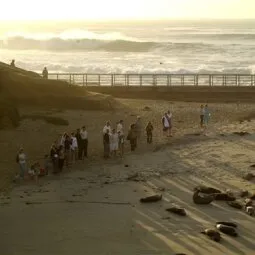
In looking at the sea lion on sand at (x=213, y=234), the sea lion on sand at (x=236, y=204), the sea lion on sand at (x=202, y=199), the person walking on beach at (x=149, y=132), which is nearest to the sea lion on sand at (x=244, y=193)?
the sea lion on sand at (x=236, y=204)

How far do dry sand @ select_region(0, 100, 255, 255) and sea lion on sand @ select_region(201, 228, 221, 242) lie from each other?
0.14m

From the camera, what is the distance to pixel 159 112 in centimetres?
2803

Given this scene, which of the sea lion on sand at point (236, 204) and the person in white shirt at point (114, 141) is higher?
the person in white shirt at point (114, 141)

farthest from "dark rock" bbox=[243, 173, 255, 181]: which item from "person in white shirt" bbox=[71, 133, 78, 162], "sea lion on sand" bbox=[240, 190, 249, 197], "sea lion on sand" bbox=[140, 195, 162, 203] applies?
"person in white shirt" bbox=[71, 133, 78, 162]

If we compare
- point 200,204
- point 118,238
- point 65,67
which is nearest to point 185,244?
point 118,238

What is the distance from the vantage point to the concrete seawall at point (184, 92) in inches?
1326

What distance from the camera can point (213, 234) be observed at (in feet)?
41.4

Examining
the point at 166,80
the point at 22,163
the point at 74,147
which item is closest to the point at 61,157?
the point at 74,147

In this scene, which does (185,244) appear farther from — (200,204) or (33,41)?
(33,41)

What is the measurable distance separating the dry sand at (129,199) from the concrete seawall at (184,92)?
384 inches

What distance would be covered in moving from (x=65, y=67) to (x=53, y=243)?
4229cm

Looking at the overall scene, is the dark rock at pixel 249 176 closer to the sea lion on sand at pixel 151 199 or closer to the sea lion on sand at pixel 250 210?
the sea lion on sand at pixel 250 210

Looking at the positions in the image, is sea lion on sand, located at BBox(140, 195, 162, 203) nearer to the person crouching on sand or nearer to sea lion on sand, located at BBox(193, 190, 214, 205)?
sea lion on sand, located at BBox(193, 190, 214, 205)

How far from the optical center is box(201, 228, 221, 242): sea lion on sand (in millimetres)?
12489
